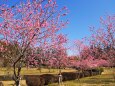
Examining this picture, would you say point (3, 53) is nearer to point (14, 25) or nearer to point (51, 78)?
point (14, 25)

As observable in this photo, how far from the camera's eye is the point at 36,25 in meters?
9.88

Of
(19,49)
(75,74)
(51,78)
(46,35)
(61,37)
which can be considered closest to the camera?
(19,49)

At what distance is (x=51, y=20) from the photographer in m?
10.5

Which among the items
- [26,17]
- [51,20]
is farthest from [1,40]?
[51,20]

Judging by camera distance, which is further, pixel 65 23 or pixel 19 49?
pixel 65 23

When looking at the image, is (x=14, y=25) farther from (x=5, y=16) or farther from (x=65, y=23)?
(x=65, y=23)

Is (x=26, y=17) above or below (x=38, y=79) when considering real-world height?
above

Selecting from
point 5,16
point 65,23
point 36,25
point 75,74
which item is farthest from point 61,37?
point 75,74

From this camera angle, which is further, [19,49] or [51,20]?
[51,20]

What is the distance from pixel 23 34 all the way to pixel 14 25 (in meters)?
0.67

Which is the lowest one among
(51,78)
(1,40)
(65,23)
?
(51,78)

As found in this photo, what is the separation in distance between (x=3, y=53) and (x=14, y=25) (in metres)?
1.18

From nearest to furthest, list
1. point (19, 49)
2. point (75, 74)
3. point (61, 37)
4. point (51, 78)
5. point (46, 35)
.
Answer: point (19, 49), point (46, 35), point (61, 37), point (51, 78), point (75, 74)

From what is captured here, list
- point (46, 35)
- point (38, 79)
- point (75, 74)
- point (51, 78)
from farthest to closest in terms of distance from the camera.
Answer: point (75, 74), point (51, 78), point (38, 79), point (46, 35)
